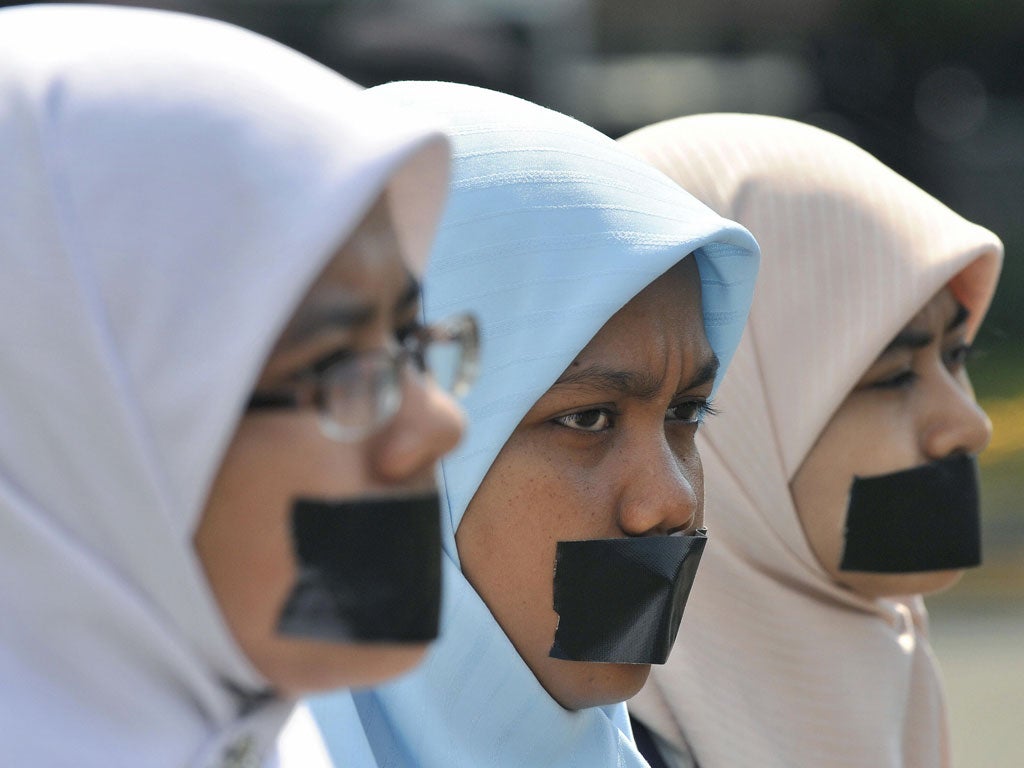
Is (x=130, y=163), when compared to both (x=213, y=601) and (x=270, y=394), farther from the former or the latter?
(x=213, y=601)

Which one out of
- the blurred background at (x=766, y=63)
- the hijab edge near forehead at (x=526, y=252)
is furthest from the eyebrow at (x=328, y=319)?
the blurred background at (x=766, y=63)

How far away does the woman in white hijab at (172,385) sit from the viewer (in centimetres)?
142

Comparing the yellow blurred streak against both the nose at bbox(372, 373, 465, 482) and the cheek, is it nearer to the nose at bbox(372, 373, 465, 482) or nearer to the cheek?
the nose at bbox(372, 373, 465, 482)

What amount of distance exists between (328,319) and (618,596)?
89 cm

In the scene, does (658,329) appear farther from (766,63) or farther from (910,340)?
(766,63)

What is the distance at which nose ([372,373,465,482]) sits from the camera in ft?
4.95

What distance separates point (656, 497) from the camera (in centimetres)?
223

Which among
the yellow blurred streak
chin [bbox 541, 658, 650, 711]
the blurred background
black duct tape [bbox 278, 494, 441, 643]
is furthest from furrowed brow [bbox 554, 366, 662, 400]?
the blurred background

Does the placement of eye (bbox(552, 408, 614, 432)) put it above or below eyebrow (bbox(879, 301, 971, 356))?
above

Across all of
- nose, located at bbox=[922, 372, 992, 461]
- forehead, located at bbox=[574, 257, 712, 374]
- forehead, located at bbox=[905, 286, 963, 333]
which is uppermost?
forehead, located at bbox=[574, 257, 712, 374]

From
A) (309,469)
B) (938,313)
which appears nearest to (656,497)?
(309,469)

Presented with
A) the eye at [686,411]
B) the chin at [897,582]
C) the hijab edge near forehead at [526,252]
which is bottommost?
the chin at [897,582]

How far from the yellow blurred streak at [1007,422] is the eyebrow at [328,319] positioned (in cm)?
1004

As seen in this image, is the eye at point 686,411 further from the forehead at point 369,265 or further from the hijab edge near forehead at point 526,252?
the forehead at point 369,265
